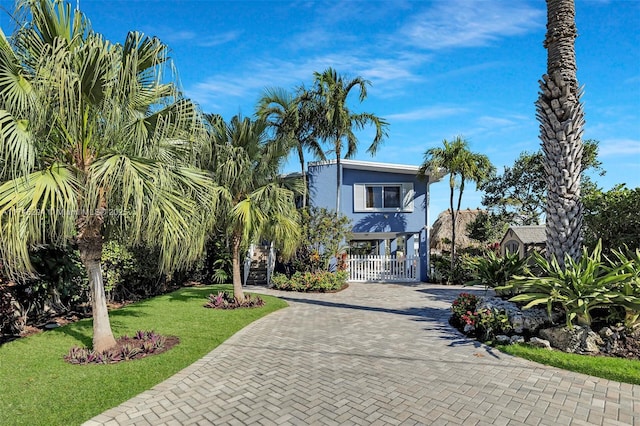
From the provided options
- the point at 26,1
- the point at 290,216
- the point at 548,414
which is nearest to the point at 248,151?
the point at 290,216

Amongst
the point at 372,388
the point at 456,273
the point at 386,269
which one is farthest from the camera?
the point at 386,269

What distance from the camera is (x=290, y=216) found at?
1113 cm

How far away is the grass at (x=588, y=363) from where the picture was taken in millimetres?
5148

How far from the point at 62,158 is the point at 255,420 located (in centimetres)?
486

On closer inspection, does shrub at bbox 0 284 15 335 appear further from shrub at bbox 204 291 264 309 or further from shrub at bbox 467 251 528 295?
shrub at bbox 467 251 528 295

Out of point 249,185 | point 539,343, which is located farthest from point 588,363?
point 249,185

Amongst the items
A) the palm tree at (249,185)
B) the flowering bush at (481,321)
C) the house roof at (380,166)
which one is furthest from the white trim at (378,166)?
the flowering bush at (481,321)

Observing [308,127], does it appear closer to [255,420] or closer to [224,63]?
[224,63]

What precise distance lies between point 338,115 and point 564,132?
1012cm

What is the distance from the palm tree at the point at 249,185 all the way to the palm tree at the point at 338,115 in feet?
19.8

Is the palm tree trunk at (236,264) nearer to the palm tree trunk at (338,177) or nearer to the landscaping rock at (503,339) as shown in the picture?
the palm tree trunk at (338,177)

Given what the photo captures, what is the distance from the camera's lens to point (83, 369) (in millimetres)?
5684

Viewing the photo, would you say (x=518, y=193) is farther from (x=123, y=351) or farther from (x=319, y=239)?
(x=123, y=351)

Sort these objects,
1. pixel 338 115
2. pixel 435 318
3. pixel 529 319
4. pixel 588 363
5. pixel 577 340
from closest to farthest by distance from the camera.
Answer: pixel 588 363, pixel 577 340, pixel 529 319, pixel 435 318, pixel 338 115
